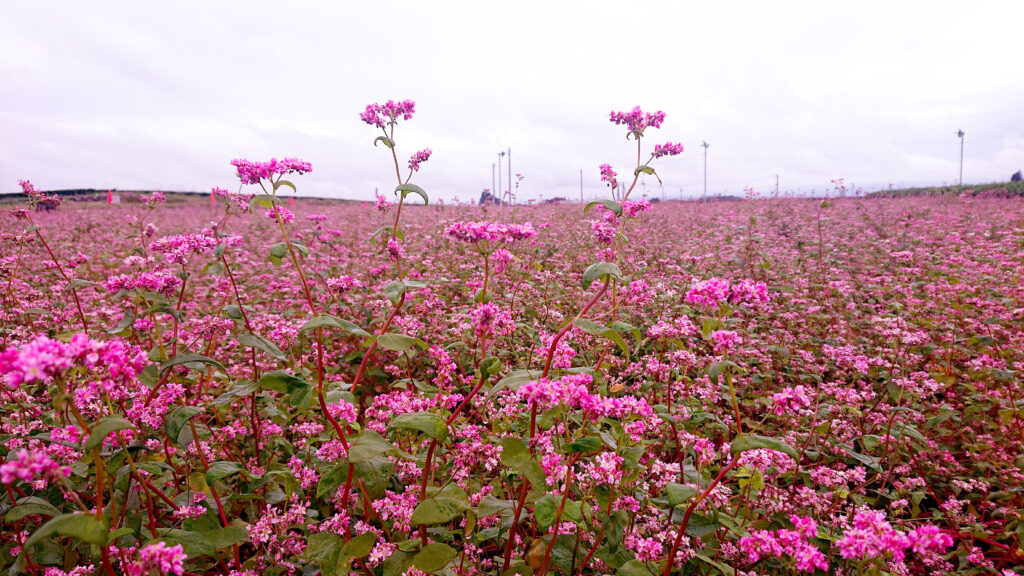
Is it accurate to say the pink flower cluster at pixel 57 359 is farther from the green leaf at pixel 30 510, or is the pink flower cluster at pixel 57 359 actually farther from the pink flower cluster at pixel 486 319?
the pink flower cluster at pixel 486 319

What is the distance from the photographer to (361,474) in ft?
6.70

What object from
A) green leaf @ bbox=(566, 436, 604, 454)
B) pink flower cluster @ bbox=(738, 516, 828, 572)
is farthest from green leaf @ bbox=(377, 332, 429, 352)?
pink flower cluster @ bbox=(738, 516, 828, 572)

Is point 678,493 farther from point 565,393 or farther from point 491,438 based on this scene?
point 491,438

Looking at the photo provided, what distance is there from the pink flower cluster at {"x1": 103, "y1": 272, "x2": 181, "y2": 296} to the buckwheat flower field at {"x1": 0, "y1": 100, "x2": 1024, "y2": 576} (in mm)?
18

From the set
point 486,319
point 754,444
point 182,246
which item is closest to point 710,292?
point 754,444

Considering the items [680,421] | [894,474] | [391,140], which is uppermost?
[391,140]

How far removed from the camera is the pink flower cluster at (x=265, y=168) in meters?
2.66

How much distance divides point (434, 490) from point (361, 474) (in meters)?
0.34

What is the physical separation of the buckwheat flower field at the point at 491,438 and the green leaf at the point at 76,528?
1 centimetres

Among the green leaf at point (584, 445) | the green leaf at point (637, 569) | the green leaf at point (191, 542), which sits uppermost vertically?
the green leaf at point (584, 445)

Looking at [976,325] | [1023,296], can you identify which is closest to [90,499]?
[976,325]

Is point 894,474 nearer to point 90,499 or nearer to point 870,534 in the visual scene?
point 870,534

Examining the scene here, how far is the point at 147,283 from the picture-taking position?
2.59 metres

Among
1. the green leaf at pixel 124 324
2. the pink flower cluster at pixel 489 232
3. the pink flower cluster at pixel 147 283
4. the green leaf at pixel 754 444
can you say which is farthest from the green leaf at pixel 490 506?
the pink flower cluster at pixel 147 283
